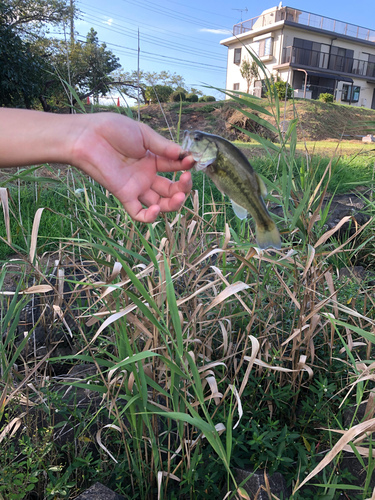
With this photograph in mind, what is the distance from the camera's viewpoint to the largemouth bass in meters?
1.01

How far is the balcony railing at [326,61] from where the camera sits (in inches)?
1318

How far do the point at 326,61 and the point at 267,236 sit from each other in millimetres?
41716

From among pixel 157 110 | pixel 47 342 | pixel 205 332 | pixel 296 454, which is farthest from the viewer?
pixel 157 110

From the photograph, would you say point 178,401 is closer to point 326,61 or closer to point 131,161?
point 131,161

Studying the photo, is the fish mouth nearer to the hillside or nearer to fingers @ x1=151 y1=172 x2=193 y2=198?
fingers @ x1=151 y1=172 x2=193 y2=198

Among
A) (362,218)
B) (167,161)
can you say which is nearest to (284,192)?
(167,161)

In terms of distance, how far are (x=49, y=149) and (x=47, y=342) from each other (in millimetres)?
1131

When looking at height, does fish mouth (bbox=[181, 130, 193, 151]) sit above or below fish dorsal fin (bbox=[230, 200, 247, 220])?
above

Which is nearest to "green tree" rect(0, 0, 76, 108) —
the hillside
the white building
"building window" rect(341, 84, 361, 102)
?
the hillside

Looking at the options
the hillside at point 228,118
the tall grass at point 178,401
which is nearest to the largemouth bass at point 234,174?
the tall grass at point 178,401

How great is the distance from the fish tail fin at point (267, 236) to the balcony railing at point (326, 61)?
36388 mm

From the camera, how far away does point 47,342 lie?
6.84ft

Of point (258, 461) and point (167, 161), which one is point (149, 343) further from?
point (167, 161)

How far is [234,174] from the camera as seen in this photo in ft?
3.37
